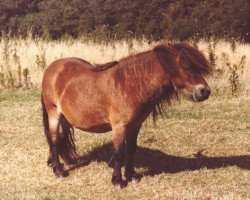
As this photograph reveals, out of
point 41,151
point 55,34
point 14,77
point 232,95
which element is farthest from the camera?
point 55,34

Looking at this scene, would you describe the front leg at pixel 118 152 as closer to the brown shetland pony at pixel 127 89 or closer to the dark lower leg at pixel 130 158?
the brown shetland pony at pixel 127 89

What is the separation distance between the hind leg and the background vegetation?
1498cm

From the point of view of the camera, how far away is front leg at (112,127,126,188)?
559cm

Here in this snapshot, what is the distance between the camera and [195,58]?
211 inches

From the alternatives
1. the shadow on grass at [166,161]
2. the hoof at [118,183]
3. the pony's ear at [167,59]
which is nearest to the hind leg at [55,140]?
the shadow on grass at [166,161]

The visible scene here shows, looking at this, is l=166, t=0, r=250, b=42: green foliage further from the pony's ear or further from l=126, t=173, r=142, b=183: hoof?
the pony's ear

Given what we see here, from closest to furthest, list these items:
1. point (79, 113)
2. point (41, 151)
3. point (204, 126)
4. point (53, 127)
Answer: point (79, 113)
point (53, 127)
point (41, 151)
point (204, 126)

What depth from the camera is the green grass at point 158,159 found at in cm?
568

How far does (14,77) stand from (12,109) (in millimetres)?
Result: 2602

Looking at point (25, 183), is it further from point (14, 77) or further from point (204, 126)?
point (14, 77)

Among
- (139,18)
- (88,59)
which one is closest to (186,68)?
(88,59)

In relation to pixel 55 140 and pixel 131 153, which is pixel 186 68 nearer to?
pixel 131 153

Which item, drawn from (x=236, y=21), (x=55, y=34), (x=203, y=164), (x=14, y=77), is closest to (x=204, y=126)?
(x=203, y=164)

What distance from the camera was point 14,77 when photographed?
1270 centimetres
